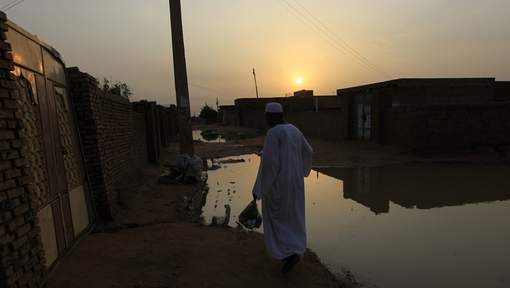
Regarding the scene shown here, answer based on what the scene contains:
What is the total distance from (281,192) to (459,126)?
1260cm

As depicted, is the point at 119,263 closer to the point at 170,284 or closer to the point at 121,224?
the point at 170,284

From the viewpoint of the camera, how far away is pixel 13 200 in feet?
8.02

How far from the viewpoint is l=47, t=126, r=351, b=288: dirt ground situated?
10.8 ft

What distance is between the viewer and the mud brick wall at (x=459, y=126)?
13.6 m

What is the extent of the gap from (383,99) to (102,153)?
13.5m

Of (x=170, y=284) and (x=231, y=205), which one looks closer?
(x=170, y=284)

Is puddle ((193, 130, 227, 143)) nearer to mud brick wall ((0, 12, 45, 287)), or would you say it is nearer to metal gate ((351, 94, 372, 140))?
metal gate ((351, 94, 372, 140))

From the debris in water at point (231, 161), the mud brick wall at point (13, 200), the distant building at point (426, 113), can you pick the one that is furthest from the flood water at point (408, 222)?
the debris in water at point (231, 161)

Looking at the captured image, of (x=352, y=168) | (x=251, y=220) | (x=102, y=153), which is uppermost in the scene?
(x=102, y=153)

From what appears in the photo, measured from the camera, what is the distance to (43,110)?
11.8ft

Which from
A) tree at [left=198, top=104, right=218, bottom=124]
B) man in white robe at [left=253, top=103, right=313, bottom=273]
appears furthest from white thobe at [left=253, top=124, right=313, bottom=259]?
tree at [left=198, top=104, right=218, bottom=124]

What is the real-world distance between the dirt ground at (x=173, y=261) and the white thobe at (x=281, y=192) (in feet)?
1.08

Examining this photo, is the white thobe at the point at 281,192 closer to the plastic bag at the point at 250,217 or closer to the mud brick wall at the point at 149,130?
the plastic bag at the point at 250,217

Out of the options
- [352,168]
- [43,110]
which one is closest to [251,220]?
[43,110]
